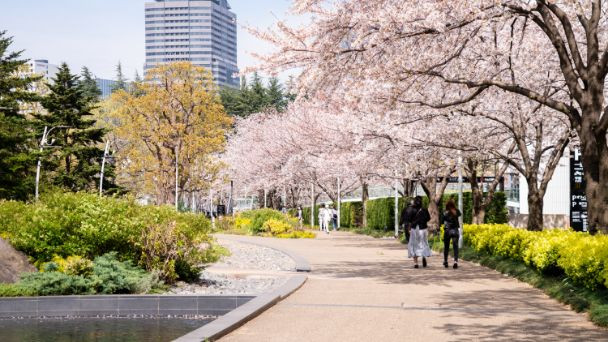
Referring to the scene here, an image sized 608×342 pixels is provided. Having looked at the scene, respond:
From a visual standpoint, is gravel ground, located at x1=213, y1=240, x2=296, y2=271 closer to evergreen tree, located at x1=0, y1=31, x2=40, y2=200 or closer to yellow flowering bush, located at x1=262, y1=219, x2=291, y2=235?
yellow flowering bush, located at x1=262, y1=219, x2=291, y2=235

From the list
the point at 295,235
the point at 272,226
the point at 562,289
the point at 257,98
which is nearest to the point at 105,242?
the point at 562,289

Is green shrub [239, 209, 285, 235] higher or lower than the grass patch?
higher

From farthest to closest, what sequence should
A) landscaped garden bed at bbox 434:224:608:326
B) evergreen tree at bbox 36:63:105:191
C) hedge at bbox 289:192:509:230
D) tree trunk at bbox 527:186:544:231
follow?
1. evergreen tree at bbox 36:63:105:191
2. hedge at bbox 289:192:509:230
3. tree trunk at bbox 527:186:544:231
4. landscaped garden bed at bbox 434:224:608:326

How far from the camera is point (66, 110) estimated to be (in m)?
56.5

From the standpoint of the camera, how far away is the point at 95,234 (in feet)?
50.8

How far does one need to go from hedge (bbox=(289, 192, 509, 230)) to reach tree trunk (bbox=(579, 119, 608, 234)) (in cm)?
2239

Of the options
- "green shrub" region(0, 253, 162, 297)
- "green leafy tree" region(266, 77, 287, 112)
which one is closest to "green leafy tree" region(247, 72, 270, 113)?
"green leafy tree" region(266, 77, 287, 112)

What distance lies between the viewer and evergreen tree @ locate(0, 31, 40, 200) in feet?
149

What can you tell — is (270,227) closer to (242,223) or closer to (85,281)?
(242,223)

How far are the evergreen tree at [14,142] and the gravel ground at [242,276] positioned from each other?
75.9 ft

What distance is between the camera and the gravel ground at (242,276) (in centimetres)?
1520

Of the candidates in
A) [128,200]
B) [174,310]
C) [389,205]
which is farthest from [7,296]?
[389,205]

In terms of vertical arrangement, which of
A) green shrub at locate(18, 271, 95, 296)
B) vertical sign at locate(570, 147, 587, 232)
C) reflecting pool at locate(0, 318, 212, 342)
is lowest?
reflecting pool at locate(0, 318, 212, 342)

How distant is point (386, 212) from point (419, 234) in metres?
27.6
